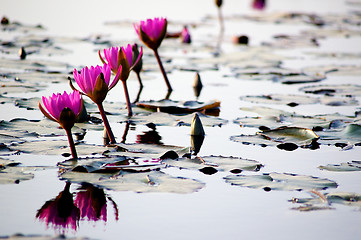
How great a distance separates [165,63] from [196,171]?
2.81m

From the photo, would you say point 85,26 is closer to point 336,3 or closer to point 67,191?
point 67,191

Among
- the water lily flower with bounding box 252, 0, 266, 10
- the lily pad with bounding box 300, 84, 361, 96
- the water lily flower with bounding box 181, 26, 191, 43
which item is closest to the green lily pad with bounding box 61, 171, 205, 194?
the lily pad with bounding box 300, 84, 361, 96

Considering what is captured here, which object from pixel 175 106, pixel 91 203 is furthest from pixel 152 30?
pixel 91 203

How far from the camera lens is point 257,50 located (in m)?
5.69

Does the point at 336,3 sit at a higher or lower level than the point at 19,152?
higher

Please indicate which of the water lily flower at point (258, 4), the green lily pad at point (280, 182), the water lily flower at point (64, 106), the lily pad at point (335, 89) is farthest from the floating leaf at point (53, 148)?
the water lily flower at point (258, 4)

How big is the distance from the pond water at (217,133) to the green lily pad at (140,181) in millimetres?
11

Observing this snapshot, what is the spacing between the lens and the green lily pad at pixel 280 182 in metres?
2.05

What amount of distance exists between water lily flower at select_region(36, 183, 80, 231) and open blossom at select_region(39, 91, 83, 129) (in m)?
0.35

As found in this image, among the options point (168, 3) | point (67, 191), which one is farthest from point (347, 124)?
point (168, 3)

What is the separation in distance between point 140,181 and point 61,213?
14.1 inches

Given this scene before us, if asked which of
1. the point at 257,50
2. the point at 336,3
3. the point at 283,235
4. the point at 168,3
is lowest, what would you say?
the point at 283,235

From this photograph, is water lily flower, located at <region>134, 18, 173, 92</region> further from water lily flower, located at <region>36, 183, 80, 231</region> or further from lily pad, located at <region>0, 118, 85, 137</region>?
water lily flower, located at <region>36, 183, 80, 231</region>

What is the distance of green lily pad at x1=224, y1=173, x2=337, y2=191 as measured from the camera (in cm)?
205
